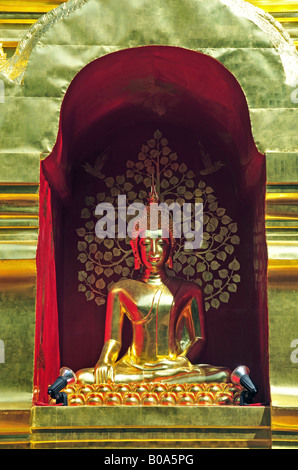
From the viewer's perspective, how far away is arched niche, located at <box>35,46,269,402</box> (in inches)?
190

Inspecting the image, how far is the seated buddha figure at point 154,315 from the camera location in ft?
17.2

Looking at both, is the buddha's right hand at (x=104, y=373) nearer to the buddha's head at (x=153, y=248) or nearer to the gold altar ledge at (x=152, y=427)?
the gold altar ledge at (x=152, y=427)

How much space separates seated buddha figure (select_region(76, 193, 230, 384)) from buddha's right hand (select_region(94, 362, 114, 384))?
58 millimetres

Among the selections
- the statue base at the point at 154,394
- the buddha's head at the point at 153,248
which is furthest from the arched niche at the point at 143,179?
the buddha's head at the point at 153,248

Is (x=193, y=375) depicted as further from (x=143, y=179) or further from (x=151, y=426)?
(x=143, y=179)

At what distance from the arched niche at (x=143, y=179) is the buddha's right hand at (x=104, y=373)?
33cm

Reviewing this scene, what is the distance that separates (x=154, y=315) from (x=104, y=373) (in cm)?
61

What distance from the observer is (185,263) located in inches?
227

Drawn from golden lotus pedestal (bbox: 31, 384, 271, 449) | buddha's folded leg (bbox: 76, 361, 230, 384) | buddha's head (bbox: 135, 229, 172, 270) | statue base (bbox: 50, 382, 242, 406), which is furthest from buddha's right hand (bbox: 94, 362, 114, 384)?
buddha's head (bbox: 135, 229, 172, 270)

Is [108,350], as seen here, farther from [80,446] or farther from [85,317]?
[80,446]

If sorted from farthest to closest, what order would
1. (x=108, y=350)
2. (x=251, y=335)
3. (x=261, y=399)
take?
(x=251, y=335), (x=108, y=350), (x=261, y=399)
